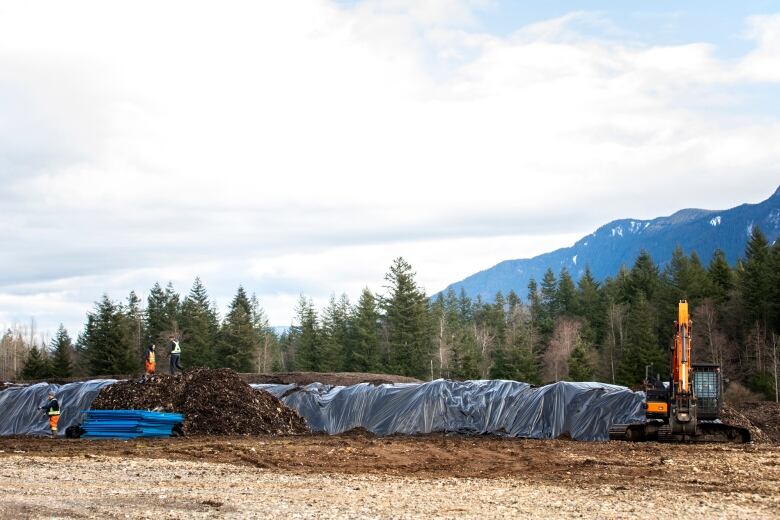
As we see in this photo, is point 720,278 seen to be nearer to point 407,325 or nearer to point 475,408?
point 407,325

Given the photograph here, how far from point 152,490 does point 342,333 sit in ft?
210

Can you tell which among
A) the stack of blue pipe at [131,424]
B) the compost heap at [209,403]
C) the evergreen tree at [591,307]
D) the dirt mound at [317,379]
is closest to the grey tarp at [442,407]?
the compost heap at [209,403]

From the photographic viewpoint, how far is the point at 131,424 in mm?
24516

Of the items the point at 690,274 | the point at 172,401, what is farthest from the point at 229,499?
the point at 690,274

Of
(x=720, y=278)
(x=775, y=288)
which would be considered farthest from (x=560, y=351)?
(x=775, y=288)

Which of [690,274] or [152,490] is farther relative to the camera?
[690,274]

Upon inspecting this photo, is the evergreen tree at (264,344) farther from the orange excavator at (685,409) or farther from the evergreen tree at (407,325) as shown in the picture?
the orange excavator at (685,409)

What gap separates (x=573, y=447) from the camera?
21.1m

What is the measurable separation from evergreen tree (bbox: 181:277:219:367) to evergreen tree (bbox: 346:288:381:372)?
11871 mm

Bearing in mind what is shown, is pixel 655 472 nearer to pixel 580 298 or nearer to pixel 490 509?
pixel 490 509

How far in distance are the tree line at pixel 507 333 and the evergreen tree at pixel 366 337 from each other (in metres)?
0.11

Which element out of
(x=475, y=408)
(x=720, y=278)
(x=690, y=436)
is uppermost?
(x=720, y=278)

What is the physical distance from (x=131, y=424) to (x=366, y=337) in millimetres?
44757

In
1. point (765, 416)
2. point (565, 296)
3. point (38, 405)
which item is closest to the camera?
point (765, 416)
